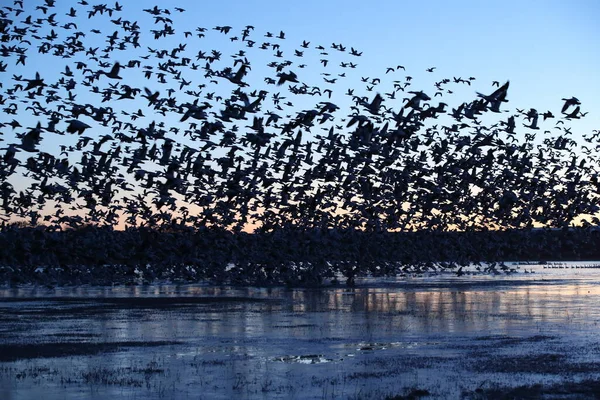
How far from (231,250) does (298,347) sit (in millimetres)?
43551

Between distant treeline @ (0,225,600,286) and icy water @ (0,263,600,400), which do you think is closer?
icy water @ (0,263,600,400)

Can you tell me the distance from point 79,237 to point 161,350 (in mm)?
47290

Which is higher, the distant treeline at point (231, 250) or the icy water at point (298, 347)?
the distant treeline at point (231, 250)

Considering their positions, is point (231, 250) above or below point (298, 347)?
above

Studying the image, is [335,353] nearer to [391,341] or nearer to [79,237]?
[391,341]

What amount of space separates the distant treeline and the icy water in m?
18.0

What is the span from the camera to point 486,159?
146 ft

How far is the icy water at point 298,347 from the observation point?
828 inches

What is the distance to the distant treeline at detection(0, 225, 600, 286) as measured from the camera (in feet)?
223

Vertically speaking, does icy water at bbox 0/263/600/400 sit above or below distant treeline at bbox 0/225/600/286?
below

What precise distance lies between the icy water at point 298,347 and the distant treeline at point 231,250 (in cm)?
1796

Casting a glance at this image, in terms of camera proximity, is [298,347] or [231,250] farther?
[231,250]

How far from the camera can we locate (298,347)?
27.9 meters

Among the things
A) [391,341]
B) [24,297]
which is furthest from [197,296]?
[391,341]
